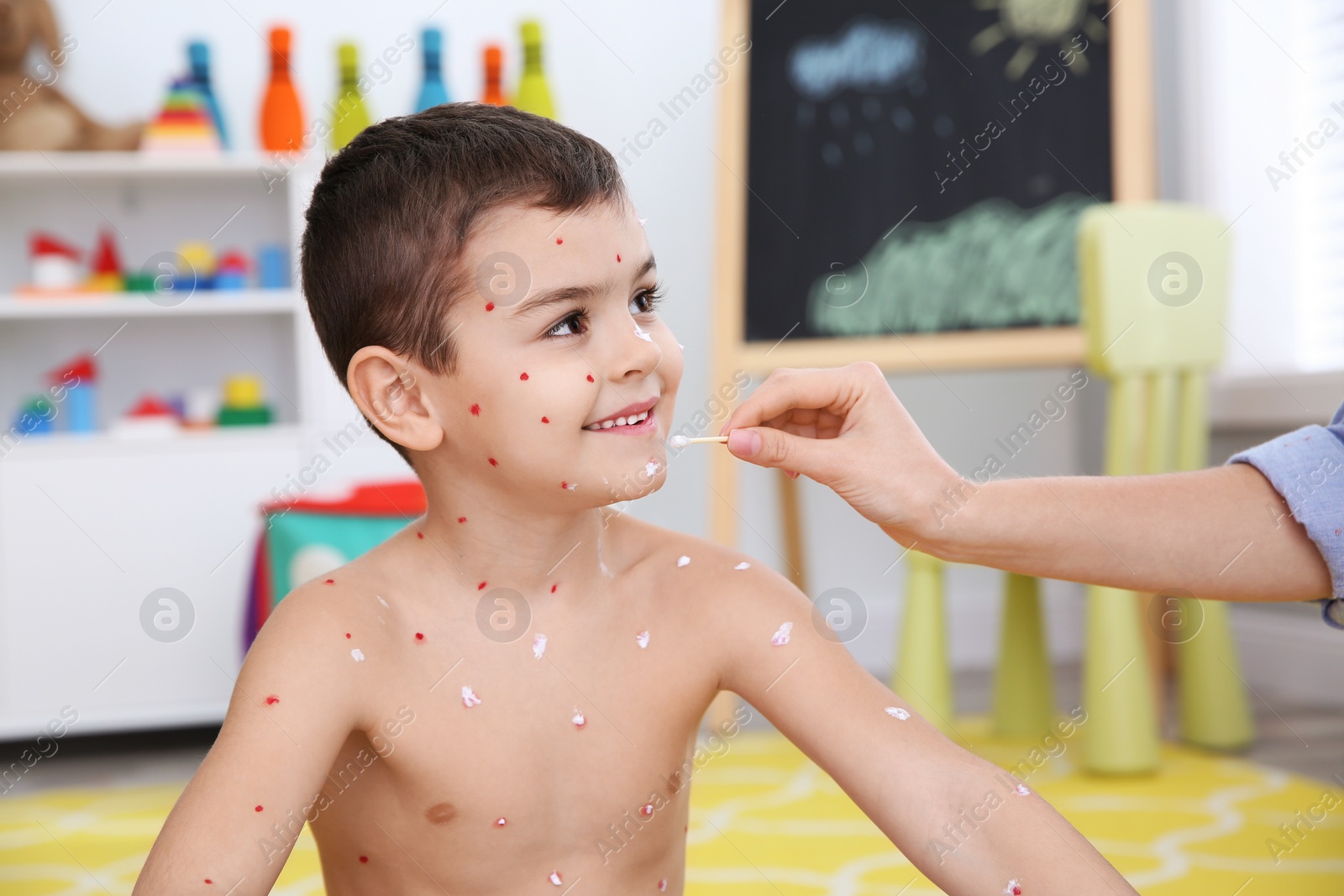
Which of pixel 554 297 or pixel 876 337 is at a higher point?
pixel 554 297

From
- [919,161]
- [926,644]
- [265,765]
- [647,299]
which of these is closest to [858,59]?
[919,161]

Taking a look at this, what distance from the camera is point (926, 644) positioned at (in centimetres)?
208

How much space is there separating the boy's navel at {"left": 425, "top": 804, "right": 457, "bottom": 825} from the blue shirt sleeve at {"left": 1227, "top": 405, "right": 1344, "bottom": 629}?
2.23ft

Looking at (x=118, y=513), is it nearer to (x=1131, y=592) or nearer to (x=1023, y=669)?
(x=1023, y=669)

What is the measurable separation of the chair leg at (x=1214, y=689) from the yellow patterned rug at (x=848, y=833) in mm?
64

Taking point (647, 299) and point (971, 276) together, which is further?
point (971, 276)

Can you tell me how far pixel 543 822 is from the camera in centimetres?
95

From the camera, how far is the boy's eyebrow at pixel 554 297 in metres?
0.89

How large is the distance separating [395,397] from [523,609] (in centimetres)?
20

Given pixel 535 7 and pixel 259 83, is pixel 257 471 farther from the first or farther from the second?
pixel 535 7

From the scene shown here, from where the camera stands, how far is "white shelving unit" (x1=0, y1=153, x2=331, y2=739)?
231 centimetres

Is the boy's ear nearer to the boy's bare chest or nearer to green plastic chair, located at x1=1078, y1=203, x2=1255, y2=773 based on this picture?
the boy's bare chest

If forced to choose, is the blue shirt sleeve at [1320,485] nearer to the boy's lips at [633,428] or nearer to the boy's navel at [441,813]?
the boy's lips at [633,428]

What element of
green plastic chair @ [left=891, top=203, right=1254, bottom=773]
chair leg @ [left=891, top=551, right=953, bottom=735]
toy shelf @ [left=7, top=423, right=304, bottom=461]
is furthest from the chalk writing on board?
toy shelf @ [left=7, top=423, right=304, bottom=461]
